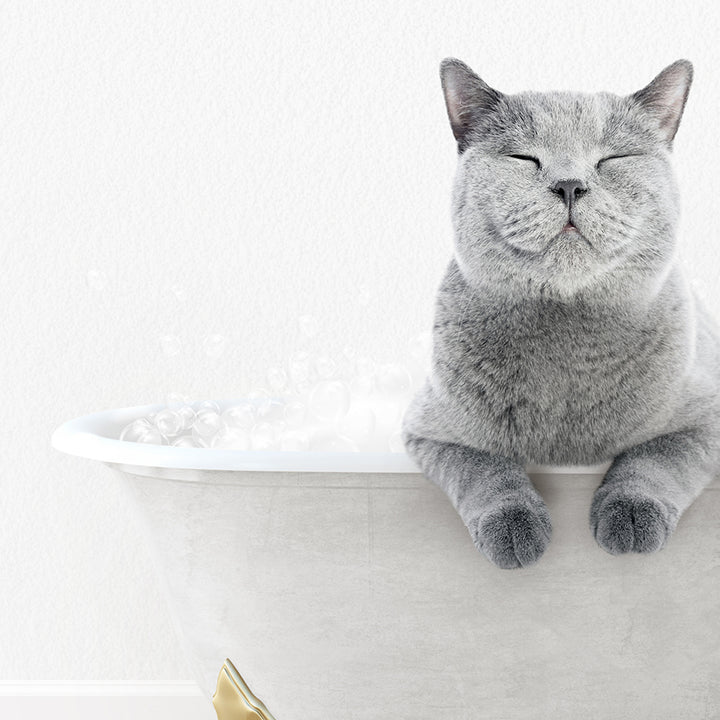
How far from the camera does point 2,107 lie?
1905 millimetres

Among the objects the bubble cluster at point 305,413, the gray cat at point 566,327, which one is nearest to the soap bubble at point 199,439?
the bubble cluster at point 305,413

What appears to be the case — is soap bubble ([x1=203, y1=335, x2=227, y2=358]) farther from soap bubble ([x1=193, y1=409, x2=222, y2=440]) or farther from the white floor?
the white floor

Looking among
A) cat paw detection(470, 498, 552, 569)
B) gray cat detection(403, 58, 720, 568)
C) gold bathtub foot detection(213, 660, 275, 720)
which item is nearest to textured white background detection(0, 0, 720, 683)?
gold bathtub foot detection(213, 660, 275, 720)

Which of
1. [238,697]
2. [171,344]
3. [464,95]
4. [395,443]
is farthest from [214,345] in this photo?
[464,95]

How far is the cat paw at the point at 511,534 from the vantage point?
36.6 inches

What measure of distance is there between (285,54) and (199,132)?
25cm

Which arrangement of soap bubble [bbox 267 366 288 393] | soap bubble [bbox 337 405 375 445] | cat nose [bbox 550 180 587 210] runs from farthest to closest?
soap bubble [bbox 267 366 288 393], soap bubble [bbox 337 405 375 445], cat nose [bbox 550 180 587 210]

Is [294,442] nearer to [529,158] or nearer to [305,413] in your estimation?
[305,413]

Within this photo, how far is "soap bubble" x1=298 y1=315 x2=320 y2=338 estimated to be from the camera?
1.86m

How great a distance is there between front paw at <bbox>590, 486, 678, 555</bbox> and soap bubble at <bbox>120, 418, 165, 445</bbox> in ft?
2.65

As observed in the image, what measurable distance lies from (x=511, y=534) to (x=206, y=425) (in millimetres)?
781

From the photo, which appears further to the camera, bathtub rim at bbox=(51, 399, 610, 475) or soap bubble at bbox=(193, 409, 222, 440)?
soap bubble at bbox=(193, 409, 222, 440)

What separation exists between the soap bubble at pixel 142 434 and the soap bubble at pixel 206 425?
3.0 inches

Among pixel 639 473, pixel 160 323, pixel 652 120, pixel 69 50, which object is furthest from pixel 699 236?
pixel 69 50
